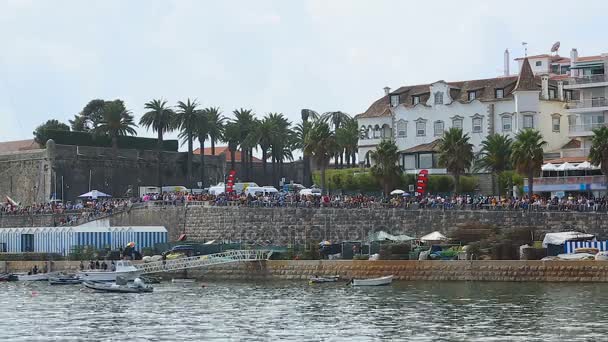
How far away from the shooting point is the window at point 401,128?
111875 millimetres

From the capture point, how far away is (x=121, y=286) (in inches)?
2968

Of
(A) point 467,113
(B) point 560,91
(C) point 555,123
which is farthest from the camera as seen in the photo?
(A) point 467,113

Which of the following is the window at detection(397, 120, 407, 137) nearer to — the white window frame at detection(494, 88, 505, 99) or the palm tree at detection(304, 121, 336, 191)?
the palm tree at detection(304, 121, 336, 191)

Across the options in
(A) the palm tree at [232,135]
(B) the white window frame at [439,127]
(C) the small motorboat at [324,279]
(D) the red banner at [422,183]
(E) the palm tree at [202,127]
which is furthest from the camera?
(A) the palm tree at [232,135]

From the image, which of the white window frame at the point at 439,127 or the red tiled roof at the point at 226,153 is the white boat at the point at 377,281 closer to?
the white window frame at the point at 439,127

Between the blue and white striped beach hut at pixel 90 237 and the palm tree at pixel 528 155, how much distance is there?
27.7 meters

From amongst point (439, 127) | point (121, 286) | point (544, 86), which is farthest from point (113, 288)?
point (544, 86)

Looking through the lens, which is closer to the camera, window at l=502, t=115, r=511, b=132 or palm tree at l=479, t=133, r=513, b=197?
palm tree at l=479, t=133, r=513, b=197

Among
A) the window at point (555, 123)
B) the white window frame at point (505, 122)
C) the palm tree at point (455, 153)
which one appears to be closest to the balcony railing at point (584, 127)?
the window at point (555, 123)

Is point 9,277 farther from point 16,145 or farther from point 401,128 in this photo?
point 16,145

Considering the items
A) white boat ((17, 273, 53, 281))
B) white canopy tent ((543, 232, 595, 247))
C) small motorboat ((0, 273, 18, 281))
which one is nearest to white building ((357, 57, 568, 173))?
white canopy tent ((543, 232, 595, 247))

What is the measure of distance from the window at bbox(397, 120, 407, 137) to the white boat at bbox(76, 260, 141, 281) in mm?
37969

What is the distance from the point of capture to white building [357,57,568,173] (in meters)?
104

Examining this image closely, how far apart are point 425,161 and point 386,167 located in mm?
7472
